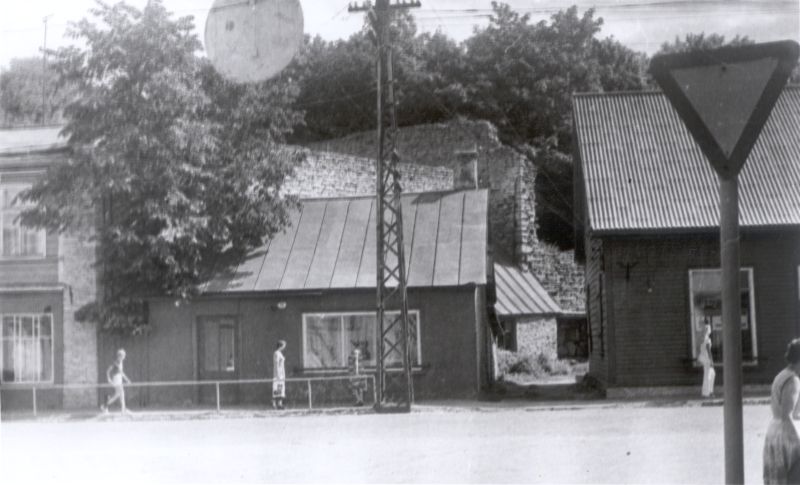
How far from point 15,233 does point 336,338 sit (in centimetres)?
762

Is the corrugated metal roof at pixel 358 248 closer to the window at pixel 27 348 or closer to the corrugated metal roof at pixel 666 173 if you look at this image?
the corrugated metal roof at pixel 666 173

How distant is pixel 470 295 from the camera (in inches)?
Result: 949

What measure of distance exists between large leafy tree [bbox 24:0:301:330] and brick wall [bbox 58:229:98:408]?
393 mm

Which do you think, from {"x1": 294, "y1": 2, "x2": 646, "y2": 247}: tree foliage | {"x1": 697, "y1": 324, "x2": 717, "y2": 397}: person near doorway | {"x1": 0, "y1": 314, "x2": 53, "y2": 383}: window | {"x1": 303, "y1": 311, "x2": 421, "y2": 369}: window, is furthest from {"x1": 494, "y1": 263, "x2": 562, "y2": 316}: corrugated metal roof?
{"x1": 0, "y1": 314, "x2": 53, "y2": 383}: window

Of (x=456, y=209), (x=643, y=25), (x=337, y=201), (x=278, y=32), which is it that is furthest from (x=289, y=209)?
(x=643, y=25)

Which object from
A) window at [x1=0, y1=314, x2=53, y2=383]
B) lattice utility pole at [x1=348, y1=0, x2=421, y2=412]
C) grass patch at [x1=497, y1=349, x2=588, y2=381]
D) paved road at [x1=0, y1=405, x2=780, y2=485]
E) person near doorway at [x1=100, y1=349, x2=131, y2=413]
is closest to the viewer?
paved road at [x1=0, y1=405, x2=780, y2=485]

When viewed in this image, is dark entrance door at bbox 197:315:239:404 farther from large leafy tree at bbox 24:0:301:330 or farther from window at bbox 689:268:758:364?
window at bbox 689:268:758:364

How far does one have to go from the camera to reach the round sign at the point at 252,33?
1689 cm

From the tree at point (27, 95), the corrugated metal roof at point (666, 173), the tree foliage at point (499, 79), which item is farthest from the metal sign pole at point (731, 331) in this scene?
the tree at point (27, 95)

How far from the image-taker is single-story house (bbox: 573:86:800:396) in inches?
851

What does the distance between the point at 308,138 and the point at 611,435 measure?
1435 inches

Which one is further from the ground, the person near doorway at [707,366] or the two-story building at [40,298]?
the two-story building at [40,298]

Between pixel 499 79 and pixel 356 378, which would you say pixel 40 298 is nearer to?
pixel 356 378

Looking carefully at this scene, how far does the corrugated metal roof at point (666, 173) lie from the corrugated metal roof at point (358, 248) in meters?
3.62
